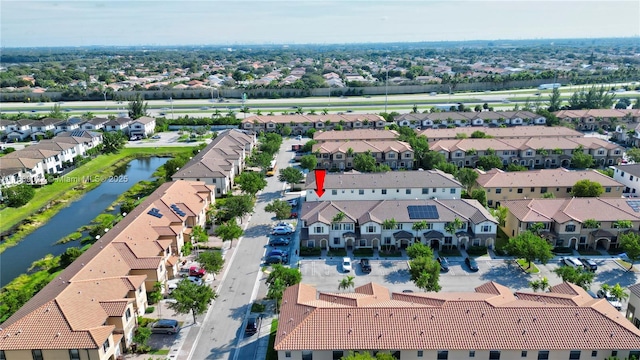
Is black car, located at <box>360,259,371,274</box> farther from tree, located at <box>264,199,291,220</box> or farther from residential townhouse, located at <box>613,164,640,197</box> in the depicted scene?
residential townhouse, located at <box>613,164,640,197</box>

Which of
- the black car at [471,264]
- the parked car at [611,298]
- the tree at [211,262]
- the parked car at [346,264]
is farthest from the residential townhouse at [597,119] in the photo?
the tree at [211,262]

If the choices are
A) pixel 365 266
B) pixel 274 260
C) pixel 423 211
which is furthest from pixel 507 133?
pixel 274 260

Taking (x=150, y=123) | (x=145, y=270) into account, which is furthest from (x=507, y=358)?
(x=150, y=123)

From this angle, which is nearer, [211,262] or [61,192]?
[211,262]

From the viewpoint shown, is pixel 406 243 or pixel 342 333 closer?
pixel 342 333

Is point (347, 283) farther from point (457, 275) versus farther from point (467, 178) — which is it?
point (467, 178)

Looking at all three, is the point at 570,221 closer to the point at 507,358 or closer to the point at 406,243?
the point at 406,243
